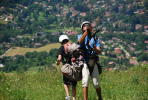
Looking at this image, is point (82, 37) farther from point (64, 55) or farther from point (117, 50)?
point (117, 50)

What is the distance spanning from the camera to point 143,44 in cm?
15125

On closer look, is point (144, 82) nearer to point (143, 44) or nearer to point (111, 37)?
point (143, 44)

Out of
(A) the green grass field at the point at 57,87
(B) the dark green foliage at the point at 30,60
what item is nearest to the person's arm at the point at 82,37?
(A) the green grass field at the point at 57,87

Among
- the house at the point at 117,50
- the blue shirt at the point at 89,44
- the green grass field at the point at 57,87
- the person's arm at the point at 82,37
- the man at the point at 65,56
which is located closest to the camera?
the person's arm at the point at 82,37

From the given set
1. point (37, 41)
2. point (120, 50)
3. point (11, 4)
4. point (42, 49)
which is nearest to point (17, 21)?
point (11, 4)

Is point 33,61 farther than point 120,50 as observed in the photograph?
No

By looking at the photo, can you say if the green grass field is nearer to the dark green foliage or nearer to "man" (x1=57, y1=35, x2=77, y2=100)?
"man" (x1=57, y1=35, x2=77, y2=100)

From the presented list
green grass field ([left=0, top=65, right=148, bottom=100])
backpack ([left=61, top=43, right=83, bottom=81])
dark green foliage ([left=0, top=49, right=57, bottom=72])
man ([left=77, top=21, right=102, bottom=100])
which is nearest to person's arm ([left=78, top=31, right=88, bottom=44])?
man ([left=77, top=21, right=102, bottom=100])

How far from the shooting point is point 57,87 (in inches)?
392

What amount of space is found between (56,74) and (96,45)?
5.70m

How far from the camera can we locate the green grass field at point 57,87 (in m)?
8.38

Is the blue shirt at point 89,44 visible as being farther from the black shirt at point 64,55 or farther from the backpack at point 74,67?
the black shirt at point 64,55

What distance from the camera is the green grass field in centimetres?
838

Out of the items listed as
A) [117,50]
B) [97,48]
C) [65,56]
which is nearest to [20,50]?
[117,50]
